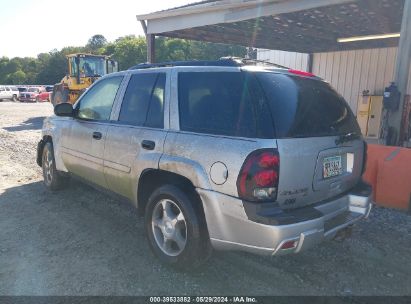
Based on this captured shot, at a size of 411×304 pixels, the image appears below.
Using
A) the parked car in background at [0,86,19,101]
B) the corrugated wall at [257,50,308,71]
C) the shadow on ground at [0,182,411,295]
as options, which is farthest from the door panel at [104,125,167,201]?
the parked car in background at [0,86,19,101]

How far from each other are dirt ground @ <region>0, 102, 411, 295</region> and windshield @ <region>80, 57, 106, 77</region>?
13981 millimetres

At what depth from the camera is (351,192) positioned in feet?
10.9

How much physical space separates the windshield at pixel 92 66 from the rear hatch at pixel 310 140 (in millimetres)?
16107

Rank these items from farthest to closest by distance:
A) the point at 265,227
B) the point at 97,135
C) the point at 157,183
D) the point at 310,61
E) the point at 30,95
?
the point at 30,95
the point at 310,61
the point at 97,135
the point at 157,183
the point at 265,227

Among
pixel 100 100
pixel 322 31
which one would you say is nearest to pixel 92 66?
pixel 322 31

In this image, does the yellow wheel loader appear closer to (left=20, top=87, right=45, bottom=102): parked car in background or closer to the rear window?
the rear window

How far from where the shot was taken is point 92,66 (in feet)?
58.7

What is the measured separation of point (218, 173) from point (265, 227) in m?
0.55

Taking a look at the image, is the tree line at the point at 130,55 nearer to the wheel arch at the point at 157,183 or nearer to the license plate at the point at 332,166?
the wheel arch at the point at 157,183

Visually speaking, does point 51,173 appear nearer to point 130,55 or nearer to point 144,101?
point 144,101

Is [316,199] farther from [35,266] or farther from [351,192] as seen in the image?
[35,266]

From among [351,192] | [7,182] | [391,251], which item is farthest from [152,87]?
[7,182]

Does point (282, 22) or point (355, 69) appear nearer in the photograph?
point (282, 22)

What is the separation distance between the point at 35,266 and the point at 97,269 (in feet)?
2.01
